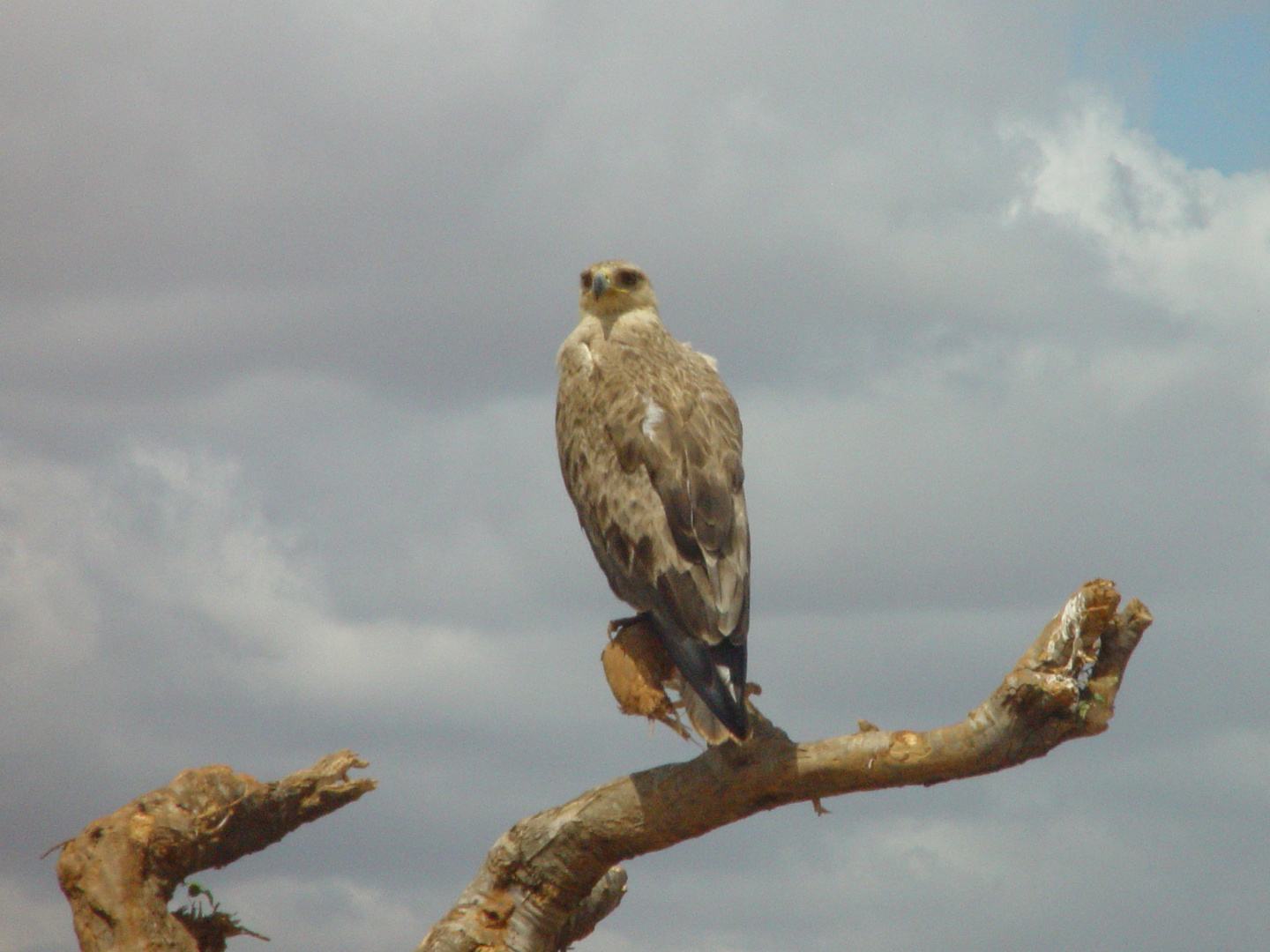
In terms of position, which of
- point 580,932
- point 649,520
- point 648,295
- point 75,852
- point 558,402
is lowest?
point 580,932

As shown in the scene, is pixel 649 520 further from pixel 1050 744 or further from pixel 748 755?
pixel 1050 744

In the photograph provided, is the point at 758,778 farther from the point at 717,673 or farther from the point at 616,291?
the point at 616,291

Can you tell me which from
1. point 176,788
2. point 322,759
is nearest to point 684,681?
point 322,759

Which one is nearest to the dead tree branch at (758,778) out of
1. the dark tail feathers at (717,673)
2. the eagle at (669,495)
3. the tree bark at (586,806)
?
the tree bark at (586,806)

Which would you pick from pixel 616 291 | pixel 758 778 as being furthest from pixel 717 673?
pixel 616 291

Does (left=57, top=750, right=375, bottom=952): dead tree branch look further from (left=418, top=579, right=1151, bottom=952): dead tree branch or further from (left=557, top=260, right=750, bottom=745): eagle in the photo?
(left=557, top=260, right=750, bottom=745): eagle

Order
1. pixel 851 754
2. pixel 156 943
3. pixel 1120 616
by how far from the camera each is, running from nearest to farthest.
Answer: pixel 1120 616 < pixel 851 754 < pixel 156 943

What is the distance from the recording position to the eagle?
28.2 feet

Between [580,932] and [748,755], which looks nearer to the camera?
[748,755]

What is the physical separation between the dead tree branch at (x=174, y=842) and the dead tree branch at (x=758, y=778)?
131 cm

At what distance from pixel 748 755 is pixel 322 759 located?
323 cm

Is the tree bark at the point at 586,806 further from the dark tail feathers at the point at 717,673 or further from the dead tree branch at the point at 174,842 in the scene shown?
the dark tail feathers at the point at 717,673

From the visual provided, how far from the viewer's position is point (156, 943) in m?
9.29

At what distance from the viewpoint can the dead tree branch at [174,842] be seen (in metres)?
9.27
